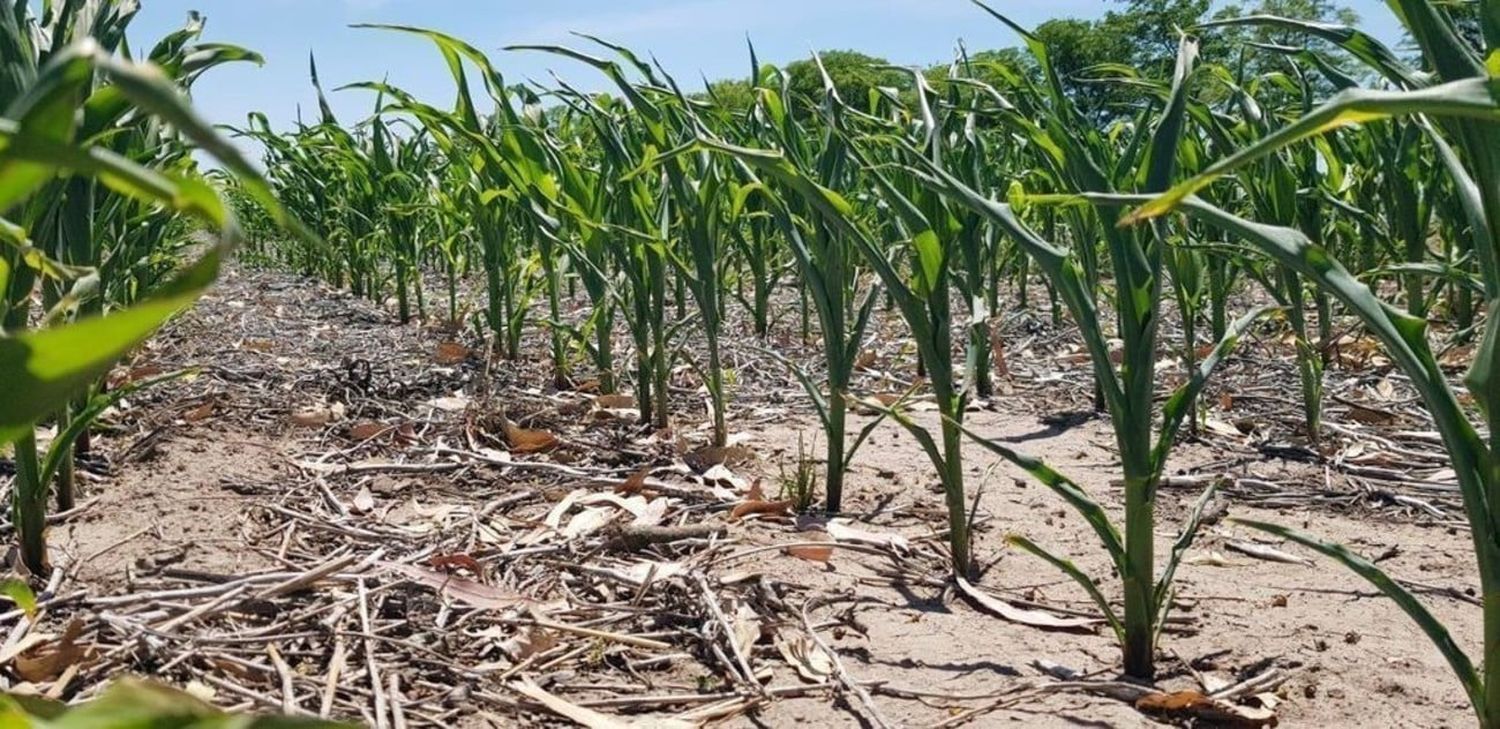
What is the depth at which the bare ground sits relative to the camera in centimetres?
149

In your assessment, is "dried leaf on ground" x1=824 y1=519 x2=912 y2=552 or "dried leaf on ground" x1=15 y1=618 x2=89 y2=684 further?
"dried leaf on ground" x1=824 y1=519 x2=912 y2=552

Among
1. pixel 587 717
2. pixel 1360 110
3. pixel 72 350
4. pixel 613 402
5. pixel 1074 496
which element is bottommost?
pixel 587 717

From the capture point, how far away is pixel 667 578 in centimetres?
182

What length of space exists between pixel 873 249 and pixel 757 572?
0.54m

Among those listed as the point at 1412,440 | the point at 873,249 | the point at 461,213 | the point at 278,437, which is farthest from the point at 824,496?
the point at 461,213

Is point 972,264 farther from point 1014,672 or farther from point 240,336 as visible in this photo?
point 240,336

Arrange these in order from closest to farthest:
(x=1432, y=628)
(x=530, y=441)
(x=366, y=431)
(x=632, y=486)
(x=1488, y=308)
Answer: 1. (x=1488, y=308)
2. (x=1432, y=628)
3. (x=632, y=486)
4. (x=530, y=441)
5. (x=366, y=431)

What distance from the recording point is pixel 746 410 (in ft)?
11.1

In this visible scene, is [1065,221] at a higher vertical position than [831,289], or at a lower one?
higher

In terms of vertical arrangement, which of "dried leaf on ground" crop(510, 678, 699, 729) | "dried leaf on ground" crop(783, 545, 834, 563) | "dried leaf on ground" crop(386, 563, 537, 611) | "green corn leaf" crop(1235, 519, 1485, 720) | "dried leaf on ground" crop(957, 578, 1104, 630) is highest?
"green corn leaf" crop(1235, 519, 1485, 720)

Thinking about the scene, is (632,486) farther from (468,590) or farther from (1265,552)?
(1265,552)

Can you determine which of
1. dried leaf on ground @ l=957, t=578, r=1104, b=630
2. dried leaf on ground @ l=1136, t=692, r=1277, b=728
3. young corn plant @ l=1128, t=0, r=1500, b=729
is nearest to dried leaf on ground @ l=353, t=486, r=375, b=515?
dried leaf on ground @ l=957, t=578, r=1104, b=630

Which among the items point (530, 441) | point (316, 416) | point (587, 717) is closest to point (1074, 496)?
point (587, 717)

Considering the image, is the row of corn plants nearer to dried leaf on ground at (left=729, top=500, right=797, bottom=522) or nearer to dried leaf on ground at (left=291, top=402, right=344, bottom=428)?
dried leaf on ground at (left=729, top=500, right=797, bottom=522)
